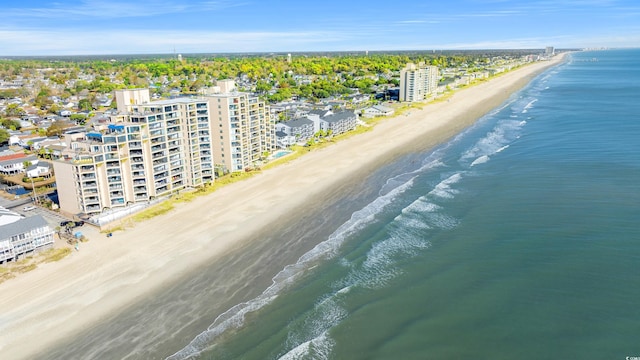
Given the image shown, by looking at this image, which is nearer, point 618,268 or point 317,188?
point 618,268

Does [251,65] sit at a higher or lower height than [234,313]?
higher

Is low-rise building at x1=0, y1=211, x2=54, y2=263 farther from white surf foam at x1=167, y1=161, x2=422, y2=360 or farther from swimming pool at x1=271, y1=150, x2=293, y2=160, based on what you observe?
swimming pool at x1=271, y1=150, x2=293, y2=160

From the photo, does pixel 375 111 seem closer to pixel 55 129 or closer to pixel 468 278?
pixel 55 129

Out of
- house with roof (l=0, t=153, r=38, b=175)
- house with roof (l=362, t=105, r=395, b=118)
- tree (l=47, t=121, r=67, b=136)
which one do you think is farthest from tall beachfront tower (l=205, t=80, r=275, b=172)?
house with roof (l=362, t=105, r=395, b=118)

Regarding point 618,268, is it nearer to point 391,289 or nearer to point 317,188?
point 391,289

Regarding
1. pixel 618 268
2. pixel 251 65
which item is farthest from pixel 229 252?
pixel 251 65

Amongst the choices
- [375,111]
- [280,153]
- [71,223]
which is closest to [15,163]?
[71,223]
